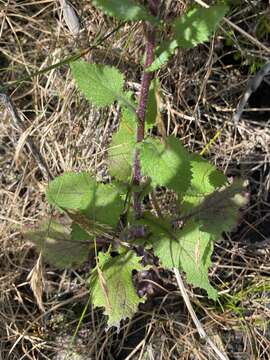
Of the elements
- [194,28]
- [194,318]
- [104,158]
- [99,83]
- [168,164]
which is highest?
[194,28]

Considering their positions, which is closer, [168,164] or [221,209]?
[168,164]

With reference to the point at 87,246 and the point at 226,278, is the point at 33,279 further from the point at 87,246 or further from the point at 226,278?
the point at 226,278

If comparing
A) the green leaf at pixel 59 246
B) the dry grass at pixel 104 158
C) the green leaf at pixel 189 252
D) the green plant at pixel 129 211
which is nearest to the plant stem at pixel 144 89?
the green plant at pixel 129 211

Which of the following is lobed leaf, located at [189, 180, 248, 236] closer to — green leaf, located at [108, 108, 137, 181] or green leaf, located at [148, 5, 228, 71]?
green leaf, located at [108, 108, 137, 181]

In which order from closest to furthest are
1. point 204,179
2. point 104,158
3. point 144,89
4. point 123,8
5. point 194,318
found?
1. point 123,8
2. point 144,89
3. point 204,179
4. point 194,318
5. point 104,158

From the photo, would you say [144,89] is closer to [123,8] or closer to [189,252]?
[123,8]

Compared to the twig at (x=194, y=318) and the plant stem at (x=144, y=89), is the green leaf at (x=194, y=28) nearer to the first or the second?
the plant stem at (x=144, y=89)

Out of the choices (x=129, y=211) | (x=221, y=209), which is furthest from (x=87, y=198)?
(x=221, y=209)
